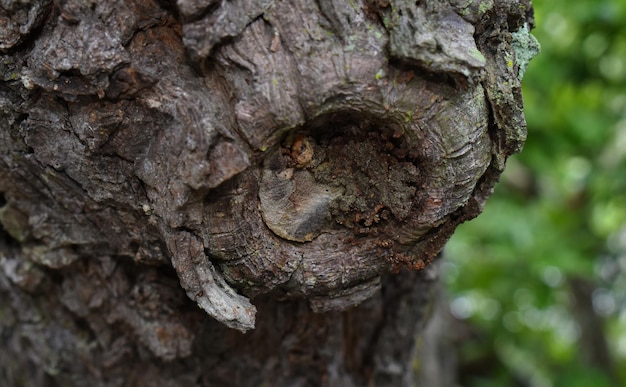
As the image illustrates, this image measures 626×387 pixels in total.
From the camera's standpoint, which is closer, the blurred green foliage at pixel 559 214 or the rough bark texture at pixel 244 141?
the rough bark texture at pixel 244 141

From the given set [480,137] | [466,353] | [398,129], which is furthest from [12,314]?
[466,353]

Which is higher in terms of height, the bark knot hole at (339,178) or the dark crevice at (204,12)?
the dark crevice at (204,12)

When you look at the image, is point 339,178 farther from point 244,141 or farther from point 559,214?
point 559,214

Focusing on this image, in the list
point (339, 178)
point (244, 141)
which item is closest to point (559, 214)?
point (339, 178)

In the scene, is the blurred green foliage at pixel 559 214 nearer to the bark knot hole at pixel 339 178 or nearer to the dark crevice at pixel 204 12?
the bark knot hole at pixel 339 178

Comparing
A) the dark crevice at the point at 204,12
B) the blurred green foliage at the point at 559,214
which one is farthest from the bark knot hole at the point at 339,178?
the blurred green foliage at the point at 559,214

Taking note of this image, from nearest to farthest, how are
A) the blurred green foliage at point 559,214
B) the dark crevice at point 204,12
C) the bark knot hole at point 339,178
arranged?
1. the dark crevice at point 204,12
2. the bark knot hole at point 339,178
3. the blurred green foliage at point 559,214

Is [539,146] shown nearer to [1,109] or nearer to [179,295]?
[179,295]
